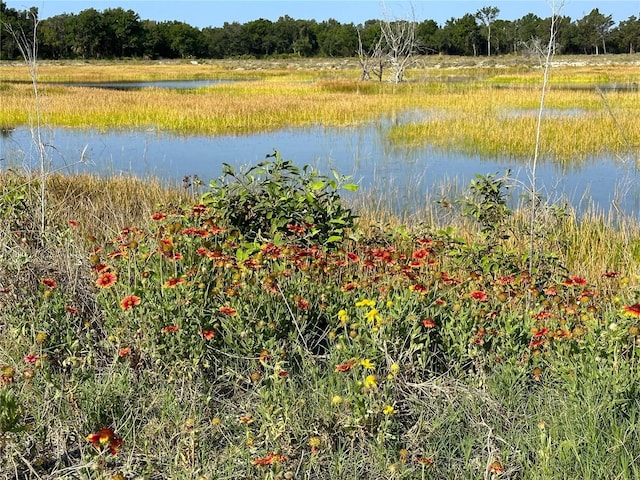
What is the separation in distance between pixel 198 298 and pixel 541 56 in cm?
313

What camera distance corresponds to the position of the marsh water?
9698 mm

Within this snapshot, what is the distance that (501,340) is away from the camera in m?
3.18

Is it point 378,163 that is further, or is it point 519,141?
point 519,141

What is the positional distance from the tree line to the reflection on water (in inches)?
2634

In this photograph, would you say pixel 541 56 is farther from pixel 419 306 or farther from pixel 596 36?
pixel 596 36

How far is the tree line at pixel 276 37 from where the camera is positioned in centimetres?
8638

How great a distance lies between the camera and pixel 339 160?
1317 cm

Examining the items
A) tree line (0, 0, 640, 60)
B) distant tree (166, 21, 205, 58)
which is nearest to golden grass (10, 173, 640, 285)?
tree line (0, 0, 640, 60)

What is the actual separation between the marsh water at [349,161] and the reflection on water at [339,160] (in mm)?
17

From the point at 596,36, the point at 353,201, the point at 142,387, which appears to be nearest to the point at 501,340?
the point at 142,387

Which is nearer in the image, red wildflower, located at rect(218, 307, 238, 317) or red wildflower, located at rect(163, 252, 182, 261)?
red wildflower, located at rect(218, 307, 238, 317)

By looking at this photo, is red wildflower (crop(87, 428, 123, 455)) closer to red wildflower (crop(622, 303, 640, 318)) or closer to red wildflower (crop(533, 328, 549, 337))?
red wildflower (crop(533, 328, 549, 337))

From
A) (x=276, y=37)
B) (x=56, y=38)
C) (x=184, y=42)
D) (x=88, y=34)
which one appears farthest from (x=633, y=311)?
(x=276, y=37)

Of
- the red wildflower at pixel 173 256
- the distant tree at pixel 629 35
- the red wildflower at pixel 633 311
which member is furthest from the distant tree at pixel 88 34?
the red wildflower at pixel 633 311
